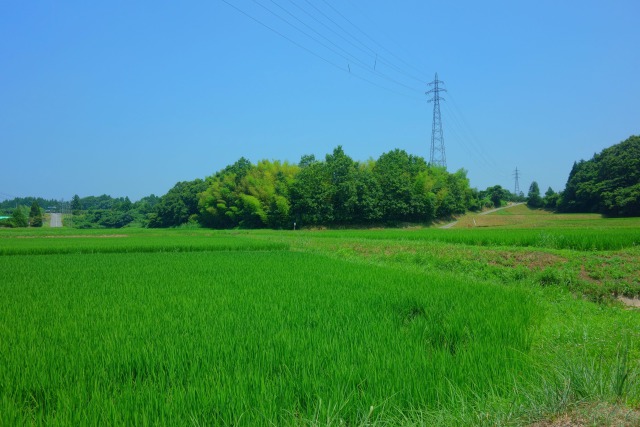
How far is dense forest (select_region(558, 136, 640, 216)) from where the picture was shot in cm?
3422

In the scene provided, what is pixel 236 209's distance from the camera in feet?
153

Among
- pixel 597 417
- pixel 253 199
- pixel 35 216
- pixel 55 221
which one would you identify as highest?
pixel 253 199

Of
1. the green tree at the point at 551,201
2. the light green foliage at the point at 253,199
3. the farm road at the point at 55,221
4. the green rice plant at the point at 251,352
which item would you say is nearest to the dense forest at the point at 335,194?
the light green foliage at the point at 253,199

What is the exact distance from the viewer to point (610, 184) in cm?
3756

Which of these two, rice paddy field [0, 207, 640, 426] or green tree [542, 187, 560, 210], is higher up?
green tree [542, 187, 560, 210]

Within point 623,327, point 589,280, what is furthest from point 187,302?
point 589,280

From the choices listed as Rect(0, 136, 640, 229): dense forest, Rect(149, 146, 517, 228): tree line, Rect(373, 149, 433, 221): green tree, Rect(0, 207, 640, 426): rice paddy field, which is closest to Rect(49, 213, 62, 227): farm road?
Rect(0, 136, 640, 229): dense forest

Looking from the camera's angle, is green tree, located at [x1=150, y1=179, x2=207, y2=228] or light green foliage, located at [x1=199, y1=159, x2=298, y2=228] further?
green tree, located at [x1=150, y1=179, x2=207, y2=228]

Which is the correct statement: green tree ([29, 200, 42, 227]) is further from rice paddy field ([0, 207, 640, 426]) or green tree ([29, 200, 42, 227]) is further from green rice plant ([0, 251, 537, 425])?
green rice plant ([0, 251, 537, 425])

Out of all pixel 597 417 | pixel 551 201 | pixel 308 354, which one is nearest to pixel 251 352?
pixel 308 354

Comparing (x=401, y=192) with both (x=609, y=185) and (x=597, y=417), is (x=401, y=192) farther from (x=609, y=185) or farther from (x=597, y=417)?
(x=597, y=417)

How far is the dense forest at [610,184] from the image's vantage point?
3422cm

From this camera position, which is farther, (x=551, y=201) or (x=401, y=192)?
(x=551, y=201)

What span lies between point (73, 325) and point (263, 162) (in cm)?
4763
